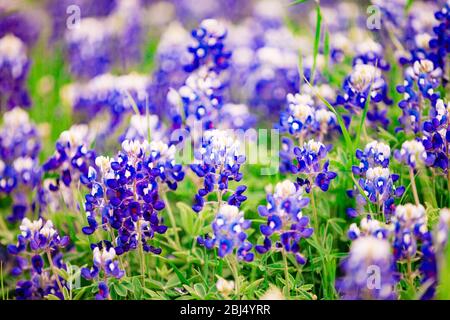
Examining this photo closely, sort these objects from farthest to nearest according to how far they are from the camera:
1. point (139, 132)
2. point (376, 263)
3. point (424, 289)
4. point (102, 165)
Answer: point (139, 132), point (102, 165), point (424, 289), point (376, 263)

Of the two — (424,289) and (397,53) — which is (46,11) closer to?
(397,53)

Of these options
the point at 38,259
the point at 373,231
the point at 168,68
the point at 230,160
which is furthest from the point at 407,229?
the point at 168,68

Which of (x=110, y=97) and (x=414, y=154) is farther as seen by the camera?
(x=110, y=97)

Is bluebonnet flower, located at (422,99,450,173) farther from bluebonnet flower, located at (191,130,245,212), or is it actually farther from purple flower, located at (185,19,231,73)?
purple flower, located at (185,19,231,73)

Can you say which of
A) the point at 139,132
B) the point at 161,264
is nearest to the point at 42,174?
the point at 139,132

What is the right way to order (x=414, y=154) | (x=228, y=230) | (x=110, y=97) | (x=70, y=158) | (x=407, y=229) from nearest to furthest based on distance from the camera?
1. (x=407, y=229)
2. (x=228, y=230)
3. (x=414, y=154)
4. (x=70, y=158)
5. (x=110, y=97)

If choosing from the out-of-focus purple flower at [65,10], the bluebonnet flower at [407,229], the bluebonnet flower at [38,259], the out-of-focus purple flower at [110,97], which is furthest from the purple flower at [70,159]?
the out-of-focus purple flower at [65,10]

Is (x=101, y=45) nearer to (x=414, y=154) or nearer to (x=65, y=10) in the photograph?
(x=65, y=10)
